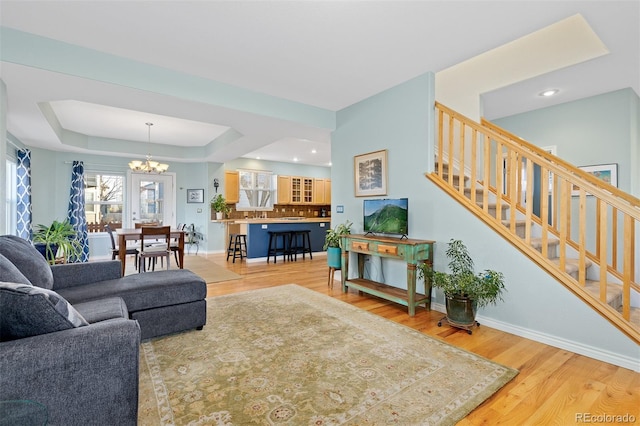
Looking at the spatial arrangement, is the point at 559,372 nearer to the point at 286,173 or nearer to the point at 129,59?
the point at 129,59

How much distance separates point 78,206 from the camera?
6.60 meters

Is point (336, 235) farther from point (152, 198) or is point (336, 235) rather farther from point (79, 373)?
point (152, 198)

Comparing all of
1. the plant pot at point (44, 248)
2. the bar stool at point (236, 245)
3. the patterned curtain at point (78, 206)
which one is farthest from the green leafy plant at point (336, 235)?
the patterned curtain at point (78, 206)

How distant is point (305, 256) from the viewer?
24.3ft

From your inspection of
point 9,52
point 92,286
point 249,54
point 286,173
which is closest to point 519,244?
point 249,54

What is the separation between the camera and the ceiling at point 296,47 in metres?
2.37

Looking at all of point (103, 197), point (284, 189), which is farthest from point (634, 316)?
point (103, 197)

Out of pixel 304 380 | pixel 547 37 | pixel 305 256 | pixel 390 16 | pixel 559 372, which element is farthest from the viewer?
pixel 305 256

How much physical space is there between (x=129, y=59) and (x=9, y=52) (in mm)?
922

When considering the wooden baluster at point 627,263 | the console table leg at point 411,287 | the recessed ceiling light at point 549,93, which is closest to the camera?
the wooden baluster at point 627,263

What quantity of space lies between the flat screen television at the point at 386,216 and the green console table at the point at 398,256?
14 cm

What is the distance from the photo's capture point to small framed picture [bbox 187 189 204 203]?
811 centimetres

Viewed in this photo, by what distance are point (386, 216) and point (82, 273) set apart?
10.7 feet

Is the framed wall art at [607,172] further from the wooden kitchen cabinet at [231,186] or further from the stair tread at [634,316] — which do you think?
the wooden kitchen cabinet at [231,186]
